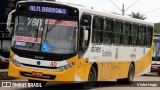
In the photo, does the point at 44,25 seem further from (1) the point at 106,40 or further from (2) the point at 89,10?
(1) the point at 106,40

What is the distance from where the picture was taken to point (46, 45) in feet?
50.8

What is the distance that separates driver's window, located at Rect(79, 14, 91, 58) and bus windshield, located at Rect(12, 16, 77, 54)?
0.26 meters

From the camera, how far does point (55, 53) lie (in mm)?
15414

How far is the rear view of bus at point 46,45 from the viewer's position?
15422mm

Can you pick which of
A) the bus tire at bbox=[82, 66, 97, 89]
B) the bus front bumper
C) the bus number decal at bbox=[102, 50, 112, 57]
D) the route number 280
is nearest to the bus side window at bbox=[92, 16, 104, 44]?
the bus number decal at bbox=[102, 50, 112, 57]

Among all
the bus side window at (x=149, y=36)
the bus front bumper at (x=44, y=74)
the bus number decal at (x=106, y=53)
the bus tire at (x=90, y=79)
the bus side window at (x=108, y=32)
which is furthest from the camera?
the bus side window at (x=149, y=36)

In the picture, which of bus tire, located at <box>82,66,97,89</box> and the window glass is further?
the window glass

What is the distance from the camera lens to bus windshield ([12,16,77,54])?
50.8 feet

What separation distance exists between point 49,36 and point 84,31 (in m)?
1.10

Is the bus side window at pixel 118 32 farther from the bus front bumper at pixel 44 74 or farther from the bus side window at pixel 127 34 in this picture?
the bus front bumper at pixel 44 74

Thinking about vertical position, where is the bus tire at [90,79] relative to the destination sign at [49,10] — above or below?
below

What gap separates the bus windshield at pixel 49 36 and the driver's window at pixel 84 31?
26cm

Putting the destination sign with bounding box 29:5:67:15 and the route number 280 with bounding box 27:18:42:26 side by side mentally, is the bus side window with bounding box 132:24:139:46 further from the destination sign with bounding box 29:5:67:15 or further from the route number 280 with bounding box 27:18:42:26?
the route number 280 with bounding box 27:18:42:26

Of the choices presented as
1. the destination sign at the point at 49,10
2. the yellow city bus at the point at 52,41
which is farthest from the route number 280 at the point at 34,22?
the destination sign at the point at 49,10
